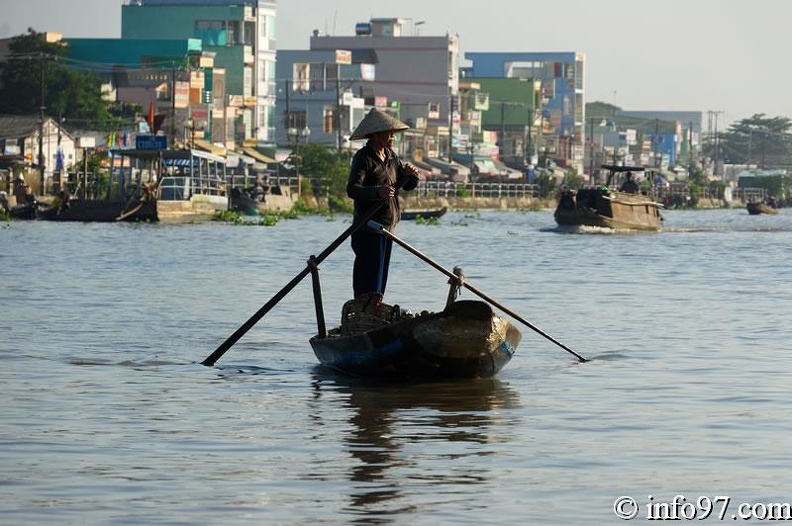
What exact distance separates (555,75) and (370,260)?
13819 centimetres

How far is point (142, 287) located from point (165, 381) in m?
10.7

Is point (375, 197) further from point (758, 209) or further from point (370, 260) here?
point (758, 209)

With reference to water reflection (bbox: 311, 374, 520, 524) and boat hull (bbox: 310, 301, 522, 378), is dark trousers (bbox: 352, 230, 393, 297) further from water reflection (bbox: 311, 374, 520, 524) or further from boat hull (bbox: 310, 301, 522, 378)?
water reflection (bbox: 311, 374, 520, 524)

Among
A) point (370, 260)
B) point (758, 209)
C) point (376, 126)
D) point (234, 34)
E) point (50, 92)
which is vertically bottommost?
point (758, 209)

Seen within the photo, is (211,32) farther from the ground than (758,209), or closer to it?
farther from the ground

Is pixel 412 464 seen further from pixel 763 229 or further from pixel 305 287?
pixel 763 229

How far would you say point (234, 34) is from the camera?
94688 millimetres

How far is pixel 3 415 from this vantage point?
10422mm

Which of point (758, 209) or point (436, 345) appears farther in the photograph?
point (758, 209)

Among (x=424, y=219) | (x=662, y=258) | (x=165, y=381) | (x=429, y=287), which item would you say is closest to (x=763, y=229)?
(x=424, y=219)

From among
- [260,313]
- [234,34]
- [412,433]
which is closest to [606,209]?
[260,313]

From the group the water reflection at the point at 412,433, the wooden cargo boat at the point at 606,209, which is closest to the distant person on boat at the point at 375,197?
the water reflection at the point at 412,433

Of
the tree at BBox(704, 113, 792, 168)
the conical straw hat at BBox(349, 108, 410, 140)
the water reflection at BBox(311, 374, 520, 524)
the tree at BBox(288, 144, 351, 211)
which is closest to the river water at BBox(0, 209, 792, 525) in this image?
the water reflection at BBox(311, 374, 520, 524)

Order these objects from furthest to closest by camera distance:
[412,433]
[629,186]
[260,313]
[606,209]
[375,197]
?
[629,186]
[606,209]
[260,313]
[375,197]
[412,433]
